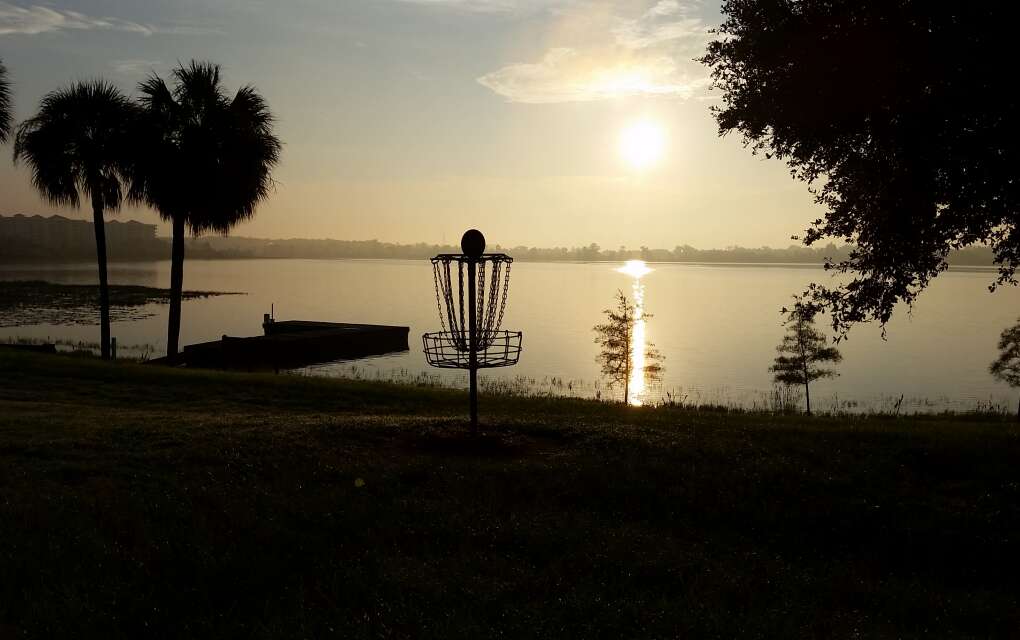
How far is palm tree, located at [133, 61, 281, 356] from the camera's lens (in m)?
34.3

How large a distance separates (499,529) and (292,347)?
4367 centimetres

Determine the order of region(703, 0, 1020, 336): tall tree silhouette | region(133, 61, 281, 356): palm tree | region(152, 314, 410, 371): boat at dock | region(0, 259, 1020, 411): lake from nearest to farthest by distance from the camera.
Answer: region(703, 0, 1020, 336): tall tree silhouette, region(133, 61, 281, 356): palm tree, region(152, 314, 410, 371): boat at dock, region(0, 259, 1020, 411): lake

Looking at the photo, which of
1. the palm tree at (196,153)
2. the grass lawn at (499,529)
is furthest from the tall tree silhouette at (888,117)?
the palm tree at (196,153)

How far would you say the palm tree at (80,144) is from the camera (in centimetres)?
3516

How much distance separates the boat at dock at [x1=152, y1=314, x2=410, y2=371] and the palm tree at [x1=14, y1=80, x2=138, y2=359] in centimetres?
823

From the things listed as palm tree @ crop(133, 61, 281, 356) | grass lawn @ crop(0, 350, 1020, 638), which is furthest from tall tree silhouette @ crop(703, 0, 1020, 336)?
palm tree @ crop(133, 61, 281, 356)

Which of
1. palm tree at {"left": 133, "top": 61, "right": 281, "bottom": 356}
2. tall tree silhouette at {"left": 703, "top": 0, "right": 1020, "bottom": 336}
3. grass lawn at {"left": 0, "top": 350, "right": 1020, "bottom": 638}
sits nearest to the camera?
grass lawn at {"left": 0, "top": 350, "right": 1020, "bottom": 638}

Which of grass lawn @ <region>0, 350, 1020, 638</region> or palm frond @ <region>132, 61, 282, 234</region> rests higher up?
palm frond @ <region>132, 61, 282, 234</region>

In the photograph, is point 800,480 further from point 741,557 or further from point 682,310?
point 682,310

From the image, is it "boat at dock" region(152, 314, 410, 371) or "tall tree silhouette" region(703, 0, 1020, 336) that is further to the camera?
"boat at dock" region(152, 314, 410, 371)

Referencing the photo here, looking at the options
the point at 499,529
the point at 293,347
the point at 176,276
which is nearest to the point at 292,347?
the point at 293,347

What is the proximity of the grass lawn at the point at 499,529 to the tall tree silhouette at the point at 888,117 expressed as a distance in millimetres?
4330

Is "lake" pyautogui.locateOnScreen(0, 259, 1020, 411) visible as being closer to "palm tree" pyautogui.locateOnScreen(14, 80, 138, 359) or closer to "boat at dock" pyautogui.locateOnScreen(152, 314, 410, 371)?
"boat at dock" pyautogui.locateOnScreen(152, 314, 410, 371)

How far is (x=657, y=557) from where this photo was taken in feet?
30.6
